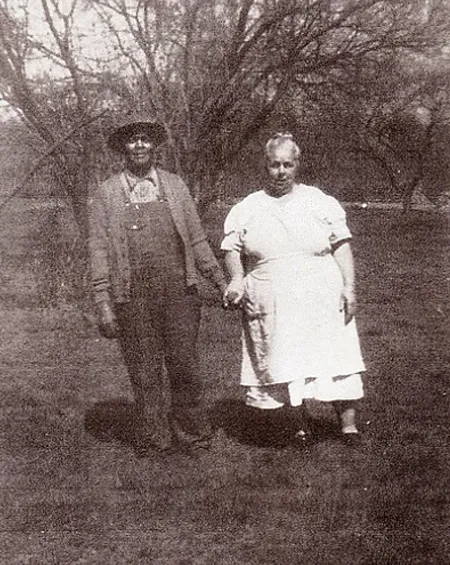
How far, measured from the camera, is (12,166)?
12109 millimetres

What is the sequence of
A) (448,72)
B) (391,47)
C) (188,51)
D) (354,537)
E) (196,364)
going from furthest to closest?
(448,72)
(391,47)
(188,51)
(196,364)
(354,537)

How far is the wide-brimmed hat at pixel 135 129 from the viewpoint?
510 centimetres

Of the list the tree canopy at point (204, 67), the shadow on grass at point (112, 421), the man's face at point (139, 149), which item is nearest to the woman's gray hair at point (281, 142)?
the man's face at point (139, 149)

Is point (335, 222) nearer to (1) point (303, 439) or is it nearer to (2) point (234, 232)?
(2) point (234, 232)

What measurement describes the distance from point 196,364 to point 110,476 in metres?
0.83

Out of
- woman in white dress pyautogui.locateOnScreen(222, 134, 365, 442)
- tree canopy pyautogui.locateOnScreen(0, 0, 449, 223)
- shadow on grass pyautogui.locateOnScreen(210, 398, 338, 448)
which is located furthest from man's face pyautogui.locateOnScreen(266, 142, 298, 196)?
tree canopy pyautogui.locateOnScreen(0, 0, 449, 223)

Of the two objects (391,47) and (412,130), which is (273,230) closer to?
(391,47)

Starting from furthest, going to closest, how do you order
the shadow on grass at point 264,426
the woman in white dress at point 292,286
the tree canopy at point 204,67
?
the tree canopy at point 204,67 → the shadow on grass at point 264,426 → the woman in white dress at point 292,286

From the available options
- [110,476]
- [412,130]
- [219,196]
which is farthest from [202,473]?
[412,130]

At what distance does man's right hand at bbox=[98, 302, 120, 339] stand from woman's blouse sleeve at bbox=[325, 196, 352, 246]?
52.0 inches

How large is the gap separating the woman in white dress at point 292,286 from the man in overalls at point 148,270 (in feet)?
0.77

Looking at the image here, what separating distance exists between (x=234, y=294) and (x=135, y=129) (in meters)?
1.07

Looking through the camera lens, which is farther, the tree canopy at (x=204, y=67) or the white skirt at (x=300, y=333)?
the tree canopy at (x=204, y=67)

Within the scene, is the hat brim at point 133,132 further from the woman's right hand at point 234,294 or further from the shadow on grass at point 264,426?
the shadow on grass at point 264,426
